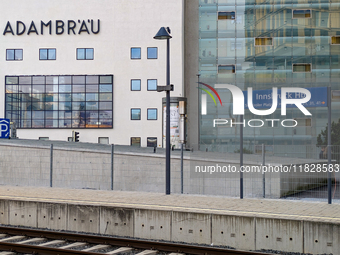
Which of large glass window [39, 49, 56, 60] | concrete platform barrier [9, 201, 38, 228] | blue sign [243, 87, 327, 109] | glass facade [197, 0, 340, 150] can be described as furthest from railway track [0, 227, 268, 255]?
Result: large glass window [39, 49, 56, 60]

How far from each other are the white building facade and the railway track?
33.3m

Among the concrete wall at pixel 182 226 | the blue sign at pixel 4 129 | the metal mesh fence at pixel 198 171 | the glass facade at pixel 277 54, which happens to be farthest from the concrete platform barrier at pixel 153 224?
the glass facade at pixel 277 54

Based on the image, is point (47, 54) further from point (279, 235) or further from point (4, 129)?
point (279, 235)

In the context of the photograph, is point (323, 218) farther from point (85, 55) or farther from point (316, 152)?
point (85, 55)

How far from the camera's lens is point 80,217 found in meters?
10.9

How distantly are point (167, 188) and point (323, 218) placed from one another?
560 centimetres

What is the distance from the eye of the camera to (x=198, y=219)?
9672 millimetres

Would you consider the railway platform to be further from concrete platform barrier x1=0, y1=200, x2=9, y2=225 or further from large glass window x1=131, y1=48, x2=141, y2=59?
large glass window x1=131, y1=48, x2=141, y2=59

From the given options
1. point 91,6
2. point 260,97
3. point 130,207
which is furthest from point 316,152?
point 91,6

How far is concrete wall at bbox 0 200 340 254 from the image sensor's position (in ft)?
28.7

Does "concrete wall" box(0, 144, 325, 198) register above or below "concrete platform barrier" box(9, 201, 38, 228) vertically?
above

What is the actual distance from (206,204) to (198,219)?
1.80 metres

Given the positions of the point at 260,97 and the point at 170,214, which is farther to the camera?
the point at 260,97

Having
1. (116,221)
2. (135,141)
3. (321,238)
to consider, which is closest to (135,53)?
(135,141)
